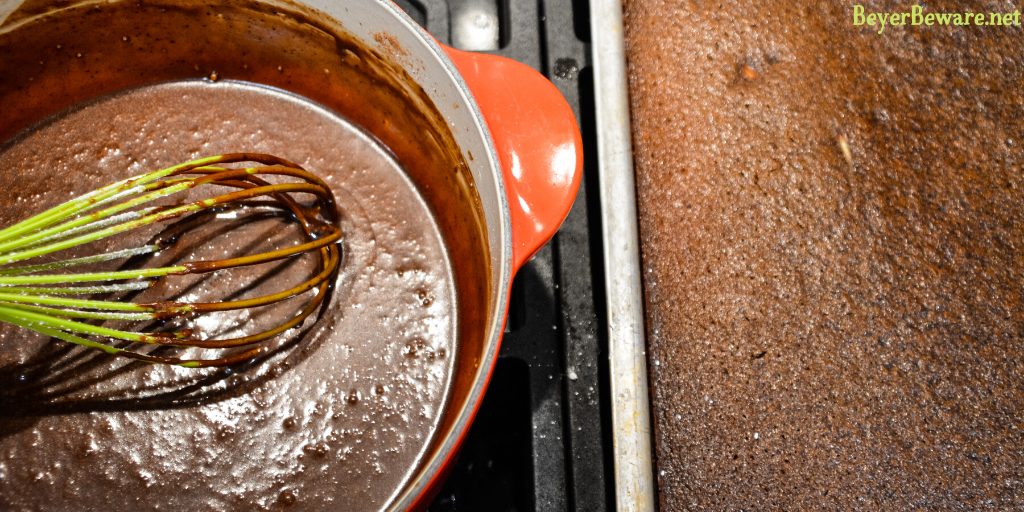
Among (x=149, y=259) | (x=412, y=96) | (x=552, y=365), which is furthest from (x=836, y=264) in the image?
(x=149, y=259)

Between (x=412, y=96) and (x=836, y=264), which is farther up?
(x=412, y=96)

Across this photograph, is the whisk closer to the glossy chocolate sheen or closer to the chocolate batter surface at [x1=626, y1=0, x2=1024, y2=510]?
the glossy chocolate sheen

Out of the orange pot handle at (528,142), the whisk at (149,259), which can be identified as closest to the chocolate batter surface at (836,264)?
the orange pot handle at (528,142)

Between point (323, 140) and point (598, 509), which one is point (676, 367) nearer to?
point (598, 509)

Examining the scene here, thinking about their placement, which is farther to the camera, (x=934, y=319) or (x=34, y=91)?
(x=34, y=91)

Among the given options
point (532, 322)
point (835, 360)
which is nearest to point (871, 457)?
point (835, 360)

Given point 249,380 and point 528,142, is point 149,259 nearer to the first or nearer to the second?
point 249,380
